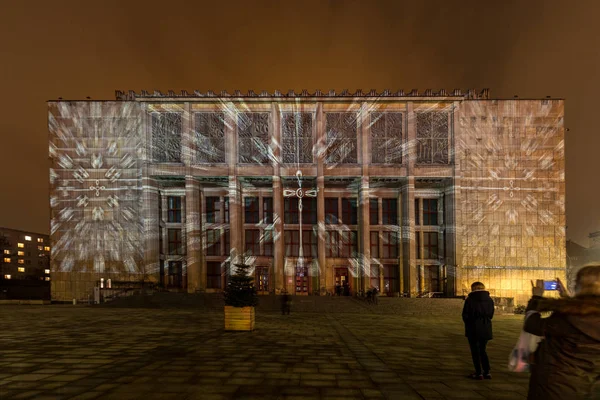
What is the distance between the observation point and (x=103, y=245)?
3638cm

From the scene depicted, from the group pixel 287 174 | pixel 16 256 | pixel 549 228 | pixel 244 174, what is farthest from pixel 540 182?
pixel 16 256

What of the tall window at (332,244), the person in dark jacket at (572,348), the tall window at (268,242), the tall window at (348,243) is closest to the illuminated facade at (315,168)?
the tall window at (348,243)

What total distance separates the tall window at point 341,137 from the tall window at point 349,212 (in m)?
5.39

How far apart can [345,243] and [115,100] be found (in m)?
27.1

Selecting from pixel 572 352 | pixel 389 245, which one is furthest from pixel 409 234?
pixel 572 352

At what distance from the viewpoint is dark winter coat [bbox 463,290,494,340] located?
7.61 meters

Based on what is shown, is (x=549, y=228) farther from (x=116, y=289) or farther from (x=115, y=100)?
(x=115, y=100)

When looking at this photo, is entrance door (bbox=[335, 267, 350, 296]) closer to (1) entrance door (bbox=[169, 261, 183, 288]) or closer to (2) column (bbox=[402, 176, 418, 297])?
(2) column (bbox=[402, 176, 418, 297])

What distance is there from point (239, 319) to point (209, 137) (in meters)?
25.6

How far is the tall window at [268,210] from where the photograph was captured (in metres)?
40.2

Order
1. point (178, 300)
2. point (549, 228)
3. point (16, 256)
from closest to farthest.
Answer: point (178, 300) < point (549, 228) < point (16, 256)

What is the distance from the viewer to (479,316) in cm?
762

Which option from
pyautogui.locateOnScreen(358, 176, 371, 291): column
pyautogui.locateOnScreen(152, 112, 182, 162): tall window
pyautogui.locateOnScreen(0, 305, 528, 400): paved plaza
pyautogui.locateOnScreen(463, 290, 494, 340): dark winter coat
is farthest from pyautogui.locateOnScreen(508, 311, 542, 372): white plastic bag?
pyautogui.locateOnScreen(152, 112, 182, 162): tall window

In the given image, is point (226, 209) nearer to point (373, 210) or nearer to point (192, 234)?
point (192, 234)
